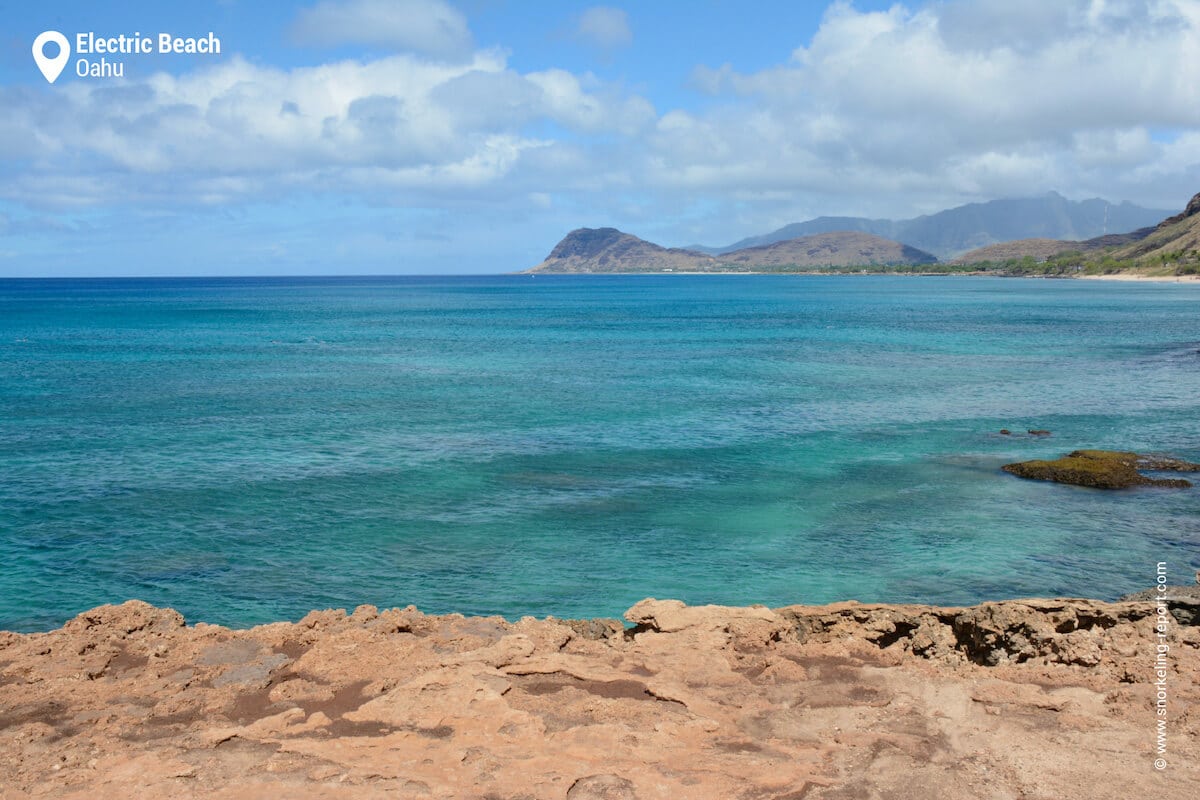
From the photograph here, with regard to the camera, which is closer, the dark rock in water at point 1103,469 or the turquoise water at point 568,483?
the turquoise water at point 568,483

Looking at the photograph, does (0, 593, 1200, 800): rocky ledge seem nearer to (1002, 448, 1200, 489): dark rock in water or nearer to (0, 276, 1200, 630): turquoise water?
(0, 276, 1200, 630): turquoise water

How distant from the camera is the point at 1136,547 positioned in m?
24.2

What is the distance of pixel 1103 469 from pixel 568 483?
18360mm

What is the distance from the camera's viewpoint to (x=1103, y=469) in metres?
30.8

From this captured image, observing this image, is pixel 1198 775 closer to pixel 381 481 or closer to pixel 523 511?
pixel 523 511

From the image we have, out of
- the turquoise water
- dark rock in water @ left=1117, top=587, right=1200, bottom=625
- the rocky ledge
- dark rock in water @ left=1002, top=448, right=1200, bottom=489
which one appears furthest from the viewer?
dark rock in water @ left=1002, top=448, right=1200, bottom=489

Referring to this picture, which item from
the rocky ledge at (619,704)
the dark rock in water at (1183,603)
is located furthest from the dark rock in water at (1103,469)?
the rocky ledge at (619,704)

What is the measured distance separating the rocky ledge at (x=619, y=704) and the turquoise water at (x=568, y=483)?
517 cm

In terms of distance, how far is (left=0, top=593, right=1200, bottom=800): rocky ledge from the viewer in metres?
10.6

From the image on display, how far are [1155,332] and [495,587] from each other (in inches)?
3275

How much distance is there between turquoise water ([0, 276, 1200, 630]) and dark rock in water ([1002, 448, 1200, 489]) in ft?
3.13

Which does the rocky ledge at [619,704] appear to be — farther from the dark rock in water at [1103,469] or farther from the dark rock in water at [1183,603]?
the dark rock in water at [1103,469]

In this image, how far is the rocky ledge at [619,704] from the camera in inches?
418

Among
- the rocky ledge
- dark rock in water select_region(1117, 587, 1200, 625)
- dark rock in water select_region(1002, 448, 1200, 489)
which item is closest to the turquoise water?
dark rock in water select_region(1002, 448, 1200, 489)
